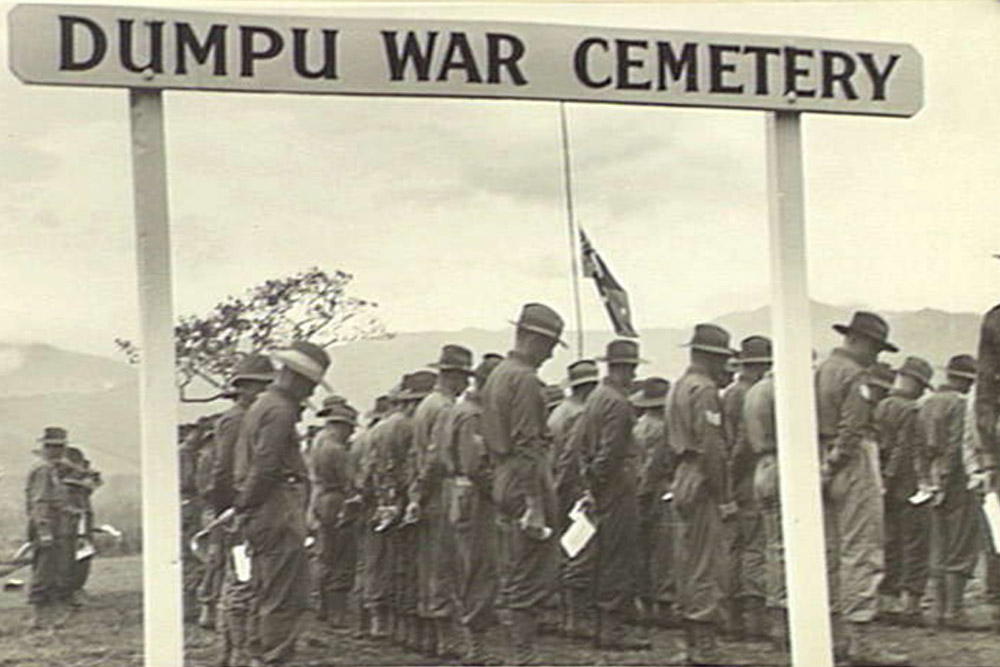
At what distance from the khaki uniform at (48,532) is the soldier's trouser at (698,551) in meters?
1.40

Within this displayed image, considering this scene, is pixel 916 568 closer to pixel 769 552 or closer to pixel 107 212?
pixel 769 552

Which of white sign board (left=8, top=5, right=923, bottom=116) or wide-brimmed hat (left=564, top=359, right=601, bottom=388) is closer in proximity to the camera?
white sign board (left=8, top=5, right=923, bottom=116)

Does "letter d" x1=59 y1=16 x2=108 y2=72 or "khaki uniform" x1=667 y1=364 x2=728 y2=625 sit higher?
"letter d" x1=59 y1=16 x2=108 y2=72

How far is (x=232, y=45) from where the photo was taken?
3307 millimetres

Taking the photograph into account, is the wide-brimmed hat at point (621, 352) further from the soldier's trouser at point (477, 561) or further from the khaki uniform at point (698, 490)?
the soldier's trouser at point (477, 561)

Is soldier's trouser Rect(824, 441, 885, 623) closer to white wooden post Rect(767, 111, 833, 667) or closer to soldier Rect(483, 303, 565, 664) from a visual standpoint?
white wooden post Rect(767, 111, 833, 667)

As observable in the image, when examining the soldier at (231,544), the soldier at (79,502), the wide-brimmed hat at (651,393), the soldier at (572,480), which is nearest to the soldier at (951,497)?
the wide-brimmed hat at (651,393)

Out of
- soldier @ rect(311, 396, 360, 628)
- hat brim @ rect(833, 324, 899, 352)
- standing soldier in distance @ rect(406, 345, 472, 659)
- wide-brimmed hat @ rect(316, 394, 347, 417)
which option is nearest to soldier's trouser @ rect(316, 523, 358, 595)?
soldier @ rect(311, 396, 360, 628)

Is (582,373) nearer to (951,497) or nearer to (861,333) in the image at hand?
(861,333)

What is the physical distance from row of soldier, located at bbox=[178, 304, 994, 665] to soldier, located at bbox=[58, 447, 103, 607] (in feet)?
0.74

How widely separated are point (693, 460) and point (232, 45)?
4.75ft

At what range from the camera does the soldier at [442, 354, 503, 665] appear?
3631mm

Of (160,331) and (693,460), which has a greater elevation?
(160,331)

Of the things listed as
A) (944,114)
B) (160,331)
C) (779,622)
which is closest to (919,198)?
(944,114)
